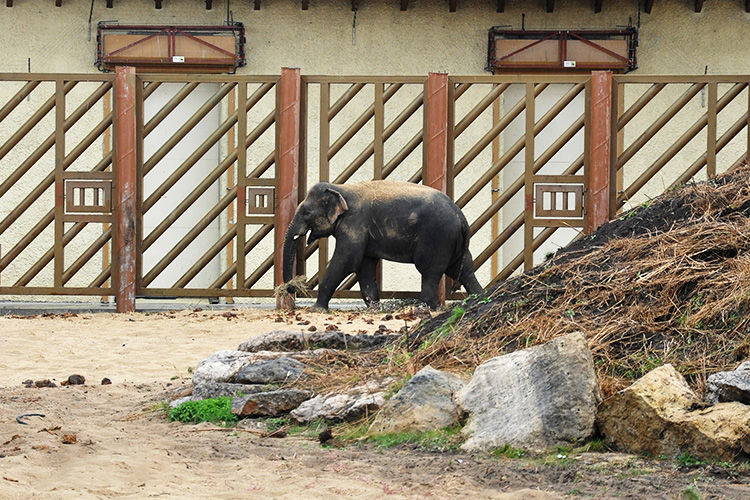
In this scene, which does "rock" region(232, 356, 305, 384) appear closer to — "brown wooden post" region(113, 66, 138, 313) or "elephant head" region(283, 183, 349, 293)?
"elephant head" region(283, 183, 349, 293)

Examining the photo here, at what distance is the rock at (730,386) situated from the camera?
4.56 metres

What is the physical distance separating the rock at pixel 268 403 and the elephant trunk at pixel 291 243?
17.3ft

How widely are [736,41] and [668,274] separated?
1019 centimetres

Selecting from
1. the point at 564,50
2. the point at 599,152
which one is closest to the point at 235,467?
the point at 599,152

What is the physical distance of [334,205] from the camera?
419 inches

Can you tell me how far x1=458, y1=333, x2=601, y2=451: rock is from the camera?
4.70 meters

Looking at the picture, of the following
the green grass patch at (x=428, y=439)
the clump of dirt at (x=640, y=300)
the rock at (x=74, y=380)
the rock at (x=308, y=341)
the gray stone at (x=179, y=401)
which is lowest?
the rock at (x=74, y=380)

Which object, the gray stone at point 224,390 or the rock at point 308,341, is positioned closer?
the gray stone at point 224,390

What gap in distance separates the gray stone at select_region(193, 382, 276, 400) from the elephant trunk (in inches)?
193

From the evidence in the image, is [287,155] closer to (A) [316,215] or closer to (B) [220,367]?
(A) [316,215]

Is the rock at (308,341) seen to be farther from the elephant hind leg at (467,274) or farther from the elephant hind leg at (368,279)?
the elephant hind leg at (467,274)

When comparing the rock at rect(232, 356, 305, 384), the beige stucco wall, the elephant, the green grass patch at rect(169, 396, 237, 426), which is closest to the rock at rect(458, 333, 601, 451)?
the green grass patch at rect(169, 396, 237, 426)

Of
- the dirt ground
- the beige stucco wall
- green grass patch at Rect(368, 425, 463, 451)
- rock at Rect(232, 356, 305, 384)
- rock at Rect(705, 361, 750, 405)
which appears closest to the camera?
the dirt ground

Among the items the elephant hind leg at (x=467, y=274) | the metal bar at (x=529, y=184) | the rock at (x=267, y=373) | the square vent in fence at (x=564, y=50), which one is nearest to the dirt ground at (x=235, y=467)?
the rock at (x=267, y=373)
